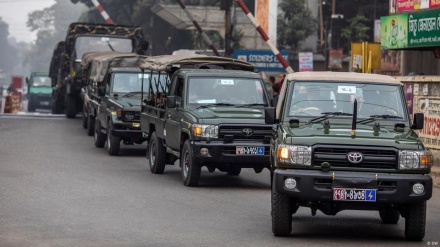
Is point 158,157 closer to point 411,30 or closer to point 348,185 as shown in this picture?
point 348,185

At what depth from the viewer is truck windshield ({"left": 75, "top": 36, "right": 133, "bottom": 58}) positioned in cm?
4003

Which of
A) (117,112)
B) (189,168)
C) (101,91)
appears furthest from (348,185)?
(101,91)

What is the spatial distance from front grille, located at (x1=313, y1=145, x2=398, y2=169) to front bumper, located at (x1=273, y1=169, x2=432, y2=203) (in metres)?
0.12

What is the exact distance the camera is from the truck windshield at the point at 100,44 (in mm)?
40031

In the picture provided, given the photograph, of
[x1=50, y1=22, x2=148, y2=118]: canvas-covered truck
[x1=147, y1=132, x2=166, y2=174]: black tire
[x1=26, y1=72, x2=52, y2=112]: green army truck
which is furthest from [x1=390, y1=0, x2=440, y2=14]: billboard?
[x1=26, y1=72, x2=52, y2=112]: green army truck

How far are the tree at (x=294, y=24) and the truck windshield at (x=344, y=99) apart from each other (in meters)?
45.7

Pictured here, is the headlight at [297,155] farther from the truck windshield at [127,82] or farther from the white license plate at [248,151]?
the truck windshield at [127,82]

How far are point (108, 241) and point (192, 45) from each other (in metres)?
58.1

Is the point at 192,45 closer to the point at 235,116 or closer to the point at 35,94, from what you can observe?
the point at 35,94

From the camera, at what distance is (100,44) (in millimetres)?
40250

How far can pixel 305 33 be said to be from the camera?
5953cm

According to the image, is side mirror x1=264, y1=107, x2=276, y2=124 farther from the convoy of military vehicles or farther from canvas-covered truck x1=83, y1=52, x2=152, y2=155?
canvas-covered truck x1=83, y1=52, x2=152, y2=155

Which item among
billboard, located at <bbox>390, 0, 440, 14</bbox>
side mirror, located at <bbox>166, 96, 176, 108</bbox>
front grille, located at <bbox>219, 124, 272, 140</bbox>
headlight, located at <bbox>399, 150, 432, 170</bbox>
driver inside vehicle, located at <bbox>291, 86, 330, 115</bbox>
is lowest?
front grille, located at <bbox>219, 124, 272, 140</bbox>

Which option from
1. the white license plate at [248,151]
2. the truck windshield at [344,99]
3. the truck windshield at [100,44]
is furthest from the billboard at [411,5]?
the truck windshield at [344,99]
